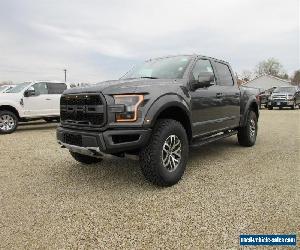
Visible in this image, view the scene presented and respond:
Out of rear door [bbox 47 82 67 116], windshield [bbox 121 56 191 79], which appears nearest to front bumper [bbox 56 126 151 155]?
windshield [bbox 121 56 191 79]

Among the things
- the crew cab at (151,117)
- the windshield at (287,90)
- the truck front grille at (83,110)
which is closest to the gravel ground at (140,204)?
the crew cab at (151,117)

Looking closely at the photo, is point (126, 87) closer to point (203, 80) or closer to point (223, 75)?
point (203, 80)

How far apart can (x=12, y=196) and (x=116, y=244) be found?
1.94m

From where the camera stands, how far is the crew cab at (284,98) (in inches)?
936

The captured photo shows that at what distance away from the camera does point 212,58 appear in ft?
20.1

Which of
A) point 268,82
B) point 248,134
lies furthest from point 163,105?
point 268,82

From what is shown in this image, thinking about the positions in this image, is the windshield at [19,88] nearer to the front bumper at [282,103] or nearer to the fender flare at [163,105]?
the fender flare at [163,105]

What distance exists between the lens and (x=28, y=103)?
1105 cm

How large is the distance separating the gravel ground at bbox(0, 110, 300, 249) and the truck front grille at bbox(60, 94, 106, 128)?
93 cm

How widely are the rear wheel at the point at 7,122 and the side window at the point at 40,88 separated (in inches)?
48.9

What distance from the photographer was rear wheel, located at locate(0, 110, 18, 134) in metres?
10.4

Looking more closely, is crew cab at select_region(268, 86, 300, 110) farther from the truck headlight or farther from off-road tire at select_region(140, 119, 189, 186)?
the truck headlight

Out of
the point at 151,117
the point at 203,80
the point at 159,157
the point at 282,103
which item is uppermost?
the point at 203,80

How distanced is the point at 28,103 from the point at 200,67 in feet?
24.8
